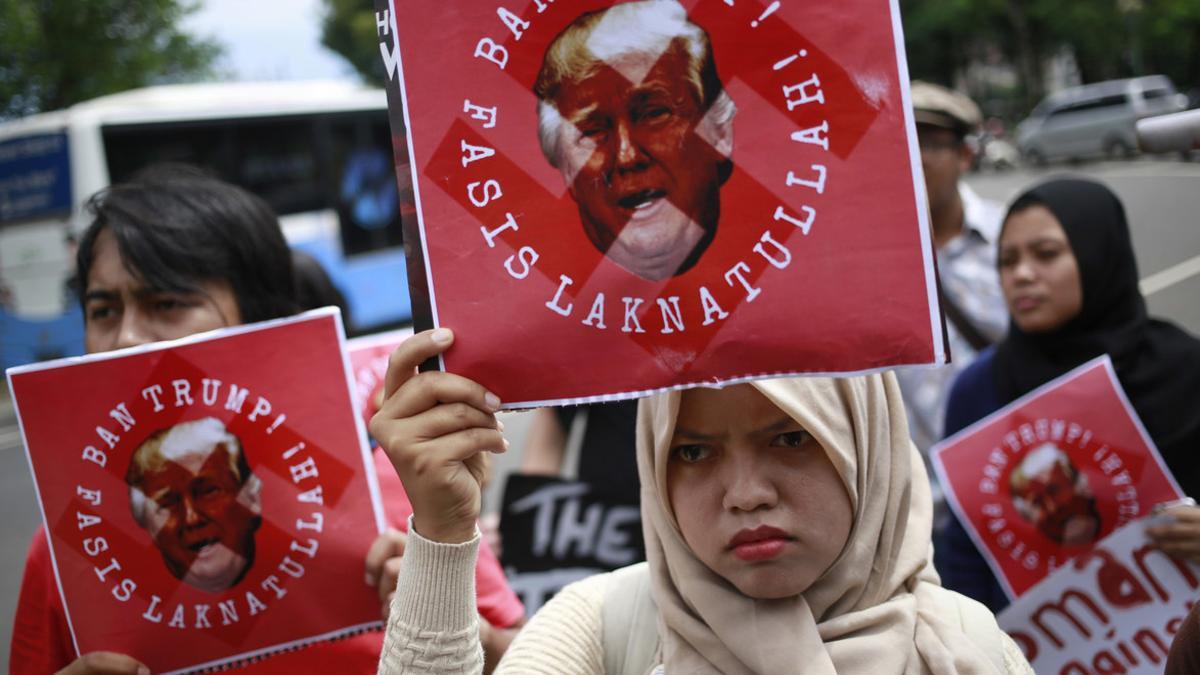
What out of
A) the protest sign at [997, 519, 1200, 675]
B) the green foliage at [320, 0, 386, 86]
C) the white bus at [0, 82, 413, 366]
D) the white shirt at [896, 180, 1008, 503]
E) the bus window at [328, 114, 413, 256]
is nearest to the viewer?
the protest sign at [997, 519, 1200, 675]

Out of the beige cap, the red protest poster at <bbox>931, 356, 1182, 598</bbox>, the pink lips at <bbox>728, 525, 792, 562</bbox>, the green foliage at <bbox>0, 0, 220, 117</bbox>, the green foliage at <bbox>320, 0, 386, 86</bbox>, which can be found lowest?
the red protest poster at <bbox>931, 356, 1182, 598</bbox>

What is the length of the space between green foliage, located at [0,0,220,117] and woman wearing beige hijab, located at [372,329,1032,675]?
46.3ft

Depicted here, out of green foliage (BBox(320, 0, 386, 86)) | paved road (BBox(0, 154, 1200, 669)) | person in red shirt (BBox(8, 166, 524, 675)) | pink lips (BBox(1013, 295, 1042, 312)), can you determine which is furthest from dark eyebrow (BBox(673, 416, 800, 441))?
green foliage (BBox(320, 0, 386, 86))

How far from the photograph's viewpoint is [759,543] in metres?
1.39

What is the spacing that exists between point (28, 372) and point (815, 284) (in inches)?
47.6

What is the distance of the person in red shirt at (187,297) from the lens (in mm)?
1770

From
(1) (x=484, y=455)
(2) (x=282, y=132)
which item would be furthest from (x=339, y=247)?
(1) (x=484, y=455)

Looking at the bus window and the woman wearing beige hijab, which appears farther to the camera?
the bus window

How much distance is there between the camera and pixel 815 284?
4.02 feet

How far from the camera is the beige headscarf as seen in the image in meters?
1.39

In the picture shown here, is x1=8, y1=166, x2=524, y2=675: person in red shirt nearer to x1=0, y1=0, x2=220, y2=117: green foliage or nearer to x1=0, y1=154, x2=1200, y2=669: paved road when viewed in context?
x1=0, y1=154, x2=1200, y2=669: paved road

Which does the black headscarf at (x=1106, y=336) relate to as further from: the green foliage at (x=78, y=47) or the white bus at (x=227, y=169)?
the green foliage at (x=78, y=47)

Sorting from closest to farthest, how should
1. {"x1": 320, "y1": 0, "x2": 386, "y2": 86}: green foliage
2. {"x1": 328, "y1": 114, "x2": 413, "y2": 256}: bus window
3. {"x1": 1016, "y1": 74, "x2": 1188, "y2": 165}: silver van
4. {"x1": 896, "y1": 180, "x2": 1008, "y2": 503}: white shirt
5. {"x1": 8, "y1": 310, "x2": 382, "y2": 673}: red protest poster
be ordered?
{"x1": 8, "y1": 310, "x2": 382, "y2": 673}: red protest poster < {"x1": 896, "y1": 180, "x2": 1008, "y2": 503}: white shirt < {"x1": 328, "y1": 114, "x2": 413, "y2": 256}: bus window < {"x1": 1016, "y1": 74, "x2": 1188, "y2": 165}: silver van < {"x1": 320, "y1": 0, "x2": 386, "y2": 86}: green foliage

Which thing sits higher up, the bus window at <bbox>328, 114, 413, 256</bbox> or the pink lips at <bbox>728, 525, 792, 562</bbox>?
the bus window at <bbox>328, 114, 413, 256</bbox>
